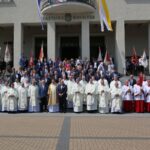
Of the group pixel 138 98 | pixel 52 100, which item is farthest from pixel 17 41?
pixel 138 98

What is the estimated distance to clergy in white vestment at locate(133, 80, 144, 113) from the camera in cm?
1964

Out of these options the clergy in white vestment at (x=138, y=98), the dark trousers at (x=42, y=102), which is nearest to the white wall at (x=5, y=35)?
the dark trousers at (x=42, y=102)

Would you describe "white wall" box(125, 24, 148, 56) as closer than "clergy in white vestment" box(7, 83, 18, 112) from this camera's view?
No

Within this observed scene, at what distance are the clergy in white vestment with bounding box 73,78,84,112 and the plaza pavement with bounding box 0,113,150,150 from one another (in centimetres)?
382

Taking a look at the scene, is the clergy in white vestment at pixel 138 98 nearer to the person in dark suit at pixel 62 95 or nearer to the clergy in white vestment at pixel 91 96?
the clergy in white vestment at pixel 91 96

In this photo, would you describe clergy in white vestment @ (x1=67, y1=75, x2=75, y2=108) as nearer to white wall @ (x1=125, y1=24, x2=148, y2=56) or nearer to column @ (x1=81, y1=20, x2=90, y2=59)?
column @ (x1=81, y1=20, x2=90, y2=59)

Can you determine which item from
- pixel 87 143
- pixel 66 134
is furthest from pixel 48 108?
pixel 87 143

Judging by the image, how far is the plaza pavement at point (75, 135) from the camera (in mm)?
10124

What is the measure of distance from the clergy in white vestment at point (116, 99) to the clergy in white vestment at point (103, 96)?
352 millimetres

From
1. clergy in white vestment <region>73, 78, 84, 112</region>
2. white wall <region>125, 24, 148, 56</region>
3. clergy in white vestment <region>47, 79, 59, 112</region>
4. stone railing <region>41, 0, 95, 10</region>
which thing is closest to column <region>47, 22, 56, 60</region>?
stone railing <region>41, 0, 95, 10</region>

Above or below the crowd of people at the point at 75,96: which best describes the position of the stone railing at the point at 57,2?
above

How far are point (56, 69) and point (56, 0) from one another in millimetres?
9679

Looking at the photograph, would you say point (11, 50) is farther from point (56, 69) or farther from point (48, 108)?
point (48, 108)

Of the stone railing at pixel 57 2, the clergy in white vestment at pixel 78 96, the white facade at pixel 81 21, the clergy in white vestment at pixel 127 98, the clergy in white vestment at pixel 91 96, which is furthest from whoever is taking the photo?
the white facade at pixel 81 21
